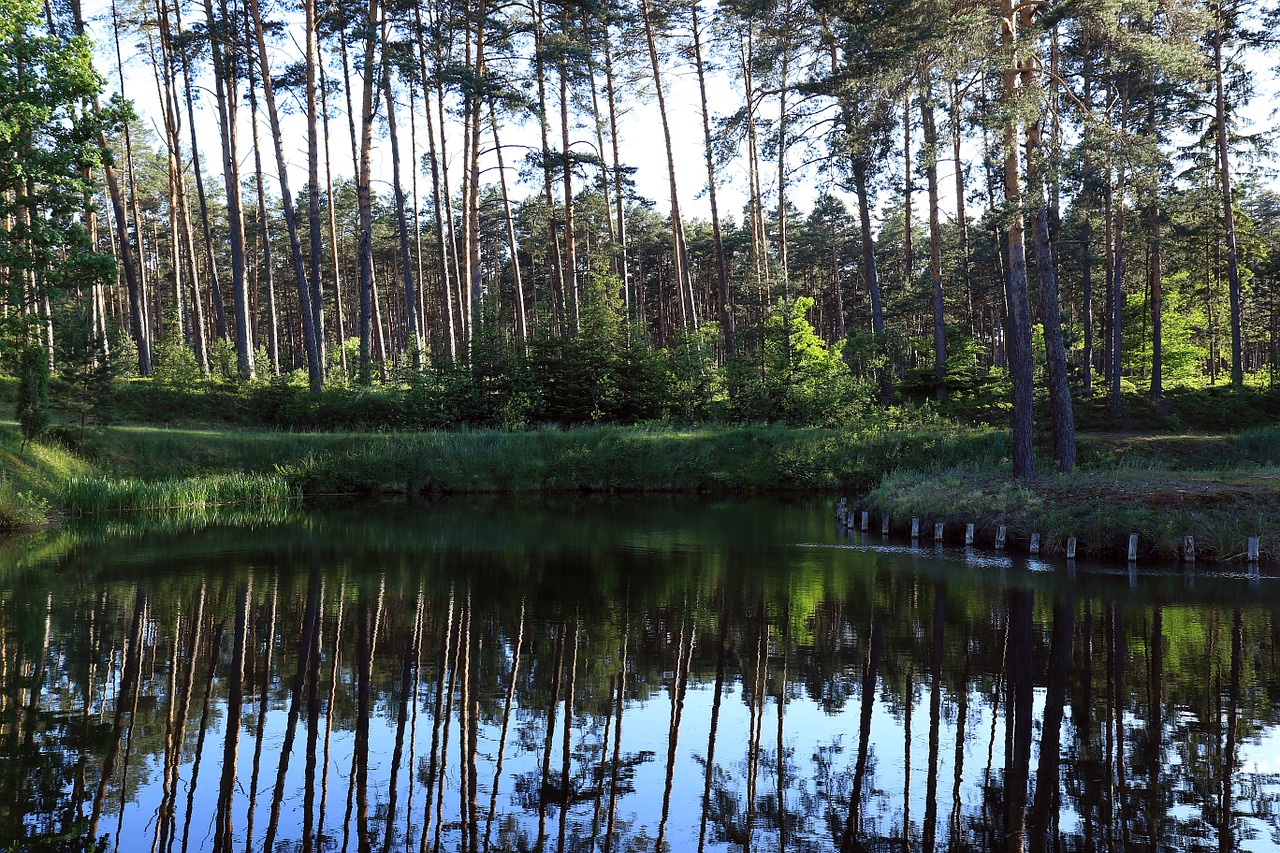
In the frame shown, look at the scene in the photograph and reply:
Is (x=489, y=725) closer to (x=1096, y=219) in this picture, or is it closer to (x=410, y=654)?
(x=410, y=654)

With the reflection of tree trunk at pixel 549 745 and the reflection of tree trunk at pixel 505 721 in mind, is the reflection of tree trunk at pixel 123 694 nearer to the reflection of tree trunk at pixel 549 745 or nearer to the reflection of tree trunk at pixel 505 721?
the reflection of tree trunk at pixel 505 721

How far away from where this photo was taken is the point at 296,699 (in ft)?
24.4

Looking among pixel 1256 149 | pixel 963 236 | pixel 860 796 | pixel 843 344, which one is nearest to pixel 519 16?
pixel 843 344

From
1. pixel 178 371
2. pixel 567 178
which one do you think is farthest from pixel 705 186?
pixel 178 371

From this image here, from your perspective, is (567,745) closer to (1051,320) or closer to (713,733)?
(713,733)

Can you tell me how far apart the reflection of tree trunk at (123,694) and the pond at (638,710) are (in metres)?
0.03

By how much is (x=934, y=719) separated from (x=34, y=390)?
20003 millimetres

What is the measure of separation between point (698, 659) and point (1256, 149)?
30520mm

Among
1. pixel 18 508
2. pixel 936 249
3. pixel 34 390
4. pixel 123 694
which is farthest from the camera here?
pixel 936 249

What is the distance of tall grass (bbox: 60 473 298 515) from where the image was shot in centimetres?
2189

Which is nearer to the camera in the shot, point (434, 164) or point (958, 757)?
point (958, 757)

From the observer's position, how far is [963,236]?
36.0m

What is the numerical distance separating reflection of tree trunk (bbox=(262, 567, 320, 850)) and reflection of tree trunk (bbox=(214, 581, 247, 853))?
224 mm

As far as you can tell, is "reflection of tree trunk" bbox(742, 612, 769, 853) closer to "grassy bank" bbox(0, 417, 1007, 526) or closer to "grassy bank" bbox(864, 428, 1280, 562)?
"grassy bank" bbox(864, 428, 1280, 562)
